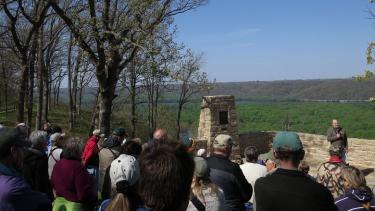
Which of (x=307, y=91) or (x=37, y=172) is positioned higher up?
(x=307, y=91)

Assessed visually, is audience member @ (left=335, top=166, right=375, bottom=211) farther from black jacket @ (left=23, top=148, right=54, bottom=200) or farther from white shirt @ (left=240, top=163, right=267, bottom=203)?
black jacket @ (left=23, top=148, right=54, bottom=200)

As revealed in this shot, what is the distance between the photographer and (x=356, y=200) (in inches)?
170

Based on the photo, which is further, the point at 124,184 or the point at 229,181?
the point at 229,181

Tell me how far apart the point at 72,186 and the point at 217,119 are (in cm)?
1641

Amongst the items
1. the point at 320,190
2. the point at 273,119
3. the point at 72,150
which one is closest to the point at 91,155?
the point at 72,150

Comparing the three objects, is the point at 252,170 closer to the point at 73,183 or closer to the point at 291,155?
the point at 73,183

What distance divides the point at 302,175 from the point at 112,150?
14.3 ft

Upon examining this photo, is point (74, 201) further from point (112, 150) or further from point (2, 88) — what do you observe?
point (2, 88)

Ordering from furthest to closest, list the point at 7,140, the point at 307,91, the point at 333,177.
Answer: the point at 307,91 → the point at 333,177 → the point at 7,140

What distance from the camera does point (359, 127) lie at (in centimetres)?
6188

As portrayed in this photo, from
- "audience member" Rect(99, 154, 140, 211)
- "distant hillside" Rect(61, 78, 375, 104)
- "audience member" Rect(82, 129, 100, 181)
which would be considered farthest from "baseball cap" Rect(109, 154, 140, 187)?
Answer: "distant hillside" Rect(61, 78, 375, 104)

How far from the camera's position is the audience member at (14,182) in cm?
319

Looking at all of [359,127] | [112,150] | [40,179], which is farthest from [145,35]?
[359,127]

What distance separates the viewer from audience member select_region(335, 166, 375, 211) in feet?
14.1
